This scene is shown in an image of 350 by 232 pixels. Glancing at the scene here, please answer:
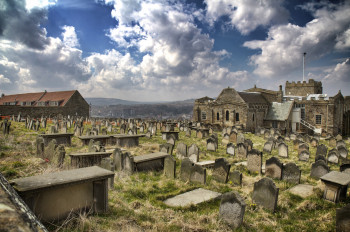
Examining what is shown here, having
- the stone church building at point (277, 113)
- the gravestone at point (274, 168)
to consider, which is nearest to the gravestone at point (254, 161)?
the gravestone at point (274, 168)

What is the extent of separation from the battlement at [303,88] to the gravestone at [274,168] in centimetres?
4270

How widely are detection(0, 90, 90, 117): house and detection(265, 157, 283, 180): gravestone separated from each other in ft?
120

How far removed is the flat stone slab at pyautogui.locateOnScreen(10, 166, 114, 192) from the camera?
154 inches

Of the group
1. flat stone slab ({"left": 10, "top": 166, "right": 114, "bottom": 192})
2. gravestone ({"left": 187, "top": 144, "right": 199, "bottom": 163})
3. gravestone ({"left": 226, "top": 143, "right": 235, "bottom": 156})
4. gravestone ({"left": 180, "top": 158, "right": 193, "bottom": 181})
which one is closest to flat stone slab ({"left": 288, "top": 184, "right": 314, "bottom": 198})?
gravestone ({"left": 180, "top": 158, "right": 193, "bottom": 181})

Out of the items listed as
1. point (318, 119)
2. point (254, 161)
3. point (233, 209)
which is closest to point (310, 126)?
point (318, 119)

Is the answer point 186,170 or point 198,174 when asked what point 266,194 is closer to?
point 198,174

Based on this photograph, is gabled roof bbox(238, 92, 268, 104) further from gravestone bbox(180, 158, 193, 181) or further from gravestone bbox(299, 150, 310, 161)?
gravestone bbox(180, 158, 193, 181)

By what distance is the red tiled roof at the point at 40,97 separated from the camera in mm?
43312

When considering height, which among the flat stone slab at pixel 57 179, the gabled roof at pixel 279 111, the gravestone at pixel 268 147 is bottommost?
the gravestone at pixel 268 147

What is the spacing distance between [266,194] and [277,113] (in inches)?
1131

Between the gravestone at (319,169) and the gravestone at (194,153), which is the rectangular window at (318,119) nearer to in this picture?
the gravestone at (319,169)

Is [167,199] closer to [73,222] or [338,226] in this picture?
[73,222]

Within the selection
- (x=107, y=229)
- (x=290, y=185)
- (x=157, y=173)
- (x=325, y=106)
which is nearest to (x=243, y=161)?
(x=290, y=185)

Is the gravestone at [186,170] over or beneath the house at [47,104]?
beneath
